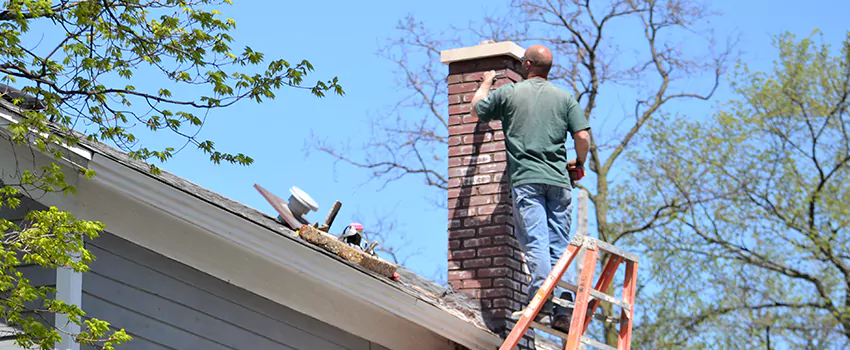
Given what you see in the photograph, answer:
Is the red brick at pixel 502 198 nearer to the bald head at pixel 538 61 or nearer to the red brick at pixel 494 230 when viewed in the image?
the red brick at pixel 494 230

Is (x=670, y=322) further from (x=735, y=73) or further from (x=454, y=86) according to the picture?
(x=454, y=86)

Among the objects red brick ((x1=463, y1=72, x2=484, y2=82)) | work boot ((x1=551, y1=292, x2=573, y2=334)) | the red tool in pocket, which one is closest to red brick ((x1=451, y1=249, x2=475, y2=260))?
the red tool in pocket

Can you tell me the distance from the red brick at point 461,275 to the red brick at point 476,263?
47 mm

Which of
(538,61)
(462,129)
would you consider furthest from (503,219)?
(538,61)

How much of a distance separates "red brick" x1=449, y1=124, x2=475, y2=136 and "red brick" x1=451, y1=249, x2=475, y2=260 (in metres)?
0.97

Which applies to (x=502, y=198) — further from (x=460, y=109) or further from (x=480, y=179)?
(x=460, y=109)

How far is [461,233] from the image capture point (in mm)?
8797

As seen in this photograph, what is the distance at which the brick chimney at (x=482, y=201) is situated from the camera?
8.48m

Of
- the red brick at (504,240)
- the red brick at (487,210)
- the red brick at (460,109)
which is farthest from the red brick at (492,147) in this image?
the red brick at (504,240)

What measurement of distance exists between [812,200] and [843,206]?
20.4 inches

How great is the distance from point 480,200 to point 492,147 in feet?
1.41

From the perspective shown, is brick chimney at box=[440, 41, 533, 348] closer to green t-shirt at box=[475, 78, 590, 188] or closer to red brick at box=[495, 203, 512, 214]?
red brick at box=[495, 203, 512, 214]

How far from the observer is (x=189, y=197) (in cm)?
657

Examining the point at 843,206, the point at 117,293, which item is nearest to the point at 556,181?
the point at 117,293
